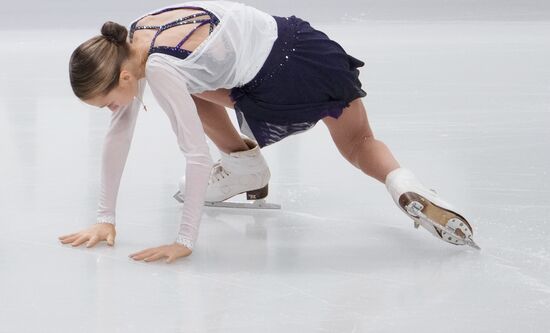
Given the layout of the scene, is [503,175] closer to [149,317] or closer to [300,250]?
[300,250]

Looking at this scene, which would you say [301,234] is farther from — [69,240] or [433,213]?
[69,240]

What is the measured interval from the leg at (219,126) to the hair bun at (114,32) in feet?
1.26

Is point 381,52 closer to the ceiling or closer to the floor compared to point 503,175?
closer to the ceiling

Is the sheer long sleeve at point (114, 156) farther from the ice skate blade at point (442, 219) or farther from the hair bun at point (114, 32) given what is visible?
the ice skate blade at point (442, 219)

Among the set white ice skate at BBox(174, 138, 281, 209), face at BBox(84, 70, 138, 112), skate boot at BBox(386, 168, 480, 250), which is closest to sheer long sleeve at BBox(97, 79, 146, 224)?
face at BBox(84, 70, 138, 112)

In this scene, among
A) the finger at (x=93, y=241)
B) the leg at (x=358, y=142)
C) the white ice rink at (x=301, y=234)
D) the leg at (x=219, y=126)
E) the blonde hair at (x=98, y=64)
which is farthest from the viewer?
the leg at (x=219, y=126)

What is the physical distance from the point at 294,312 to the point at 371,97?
2299mm

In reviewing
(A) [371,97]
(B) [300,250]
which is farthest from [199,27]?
(A) [371,97]

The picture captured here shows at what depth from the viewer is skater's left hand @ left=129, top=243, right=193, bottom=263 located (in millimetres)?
1858

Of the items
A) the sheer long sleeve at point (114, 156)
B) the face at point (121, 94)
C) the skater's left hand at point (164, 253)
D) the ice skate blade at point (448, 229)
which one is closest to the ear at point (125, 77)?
the face at point (121, 94)

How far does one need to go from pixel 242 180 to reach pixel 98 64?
1.94 feet

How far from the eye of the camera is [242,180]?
2307 millimetres

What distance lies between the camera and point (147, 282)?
1.74 metres

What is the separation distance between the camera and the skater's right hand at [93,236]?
1984 mm
